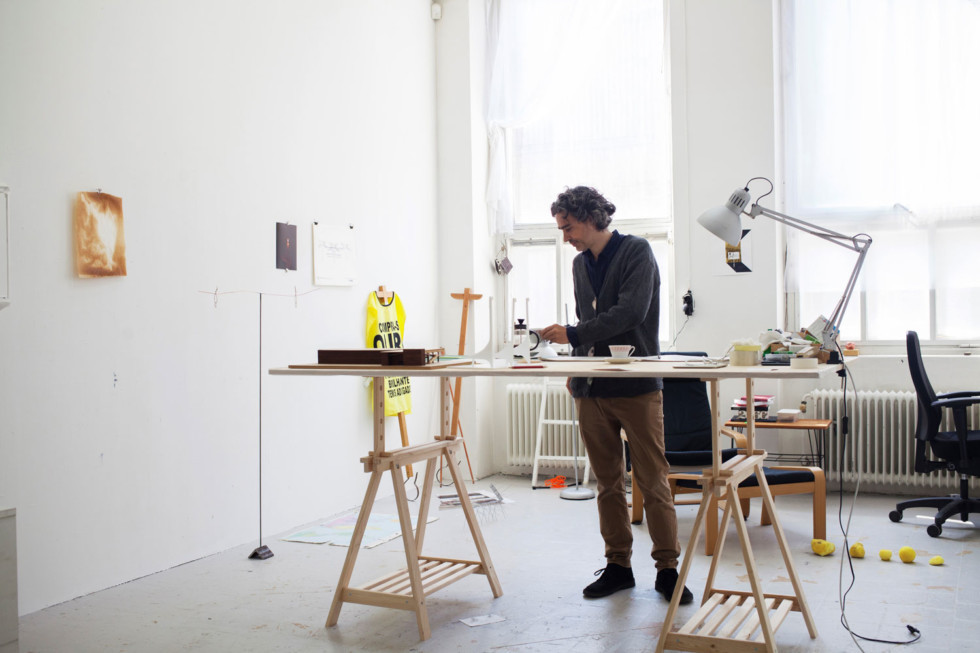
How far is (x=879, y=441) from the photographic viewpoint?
4.85m

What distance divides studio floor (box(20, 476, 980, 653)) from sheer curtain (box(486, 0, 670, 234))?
2.51 meters

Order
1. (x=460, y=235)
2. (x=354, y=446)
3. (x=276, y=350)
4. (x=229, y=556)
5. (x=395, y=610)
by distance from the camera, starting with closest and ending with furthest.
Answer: (x=395, y=610), (x=229, y=556), (x=276, y=350), (x=354, y=446), (x=460, y=235)

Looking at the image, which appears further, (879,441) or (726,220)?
(879,441)

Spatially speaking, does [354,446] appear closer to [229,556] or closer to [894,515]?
[229,556]

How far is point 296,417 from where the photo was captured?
4270 millimetres

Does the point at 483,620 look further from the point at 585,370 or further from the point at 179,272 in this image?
the point at 179,272

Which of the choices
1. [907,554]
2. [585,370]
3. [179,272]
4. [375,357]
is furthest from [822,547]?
[179,272]

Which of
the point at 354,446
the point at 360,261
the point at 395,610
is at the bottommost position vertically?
the point at 395,610

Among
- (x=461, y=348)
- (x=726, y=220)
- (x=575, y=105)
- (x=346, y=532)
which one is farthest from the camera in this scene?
(x=575, y=105)

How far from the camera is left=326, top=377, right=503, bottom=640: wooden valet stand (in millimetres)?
2770

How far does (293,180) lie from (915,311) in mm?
3570

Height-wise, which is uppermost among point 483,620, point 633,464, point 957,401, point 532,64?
point 532,64

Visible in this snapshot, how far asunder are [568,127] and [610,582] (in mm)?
3536

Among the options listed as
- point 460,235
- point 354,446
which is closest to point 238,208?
point 354,446
